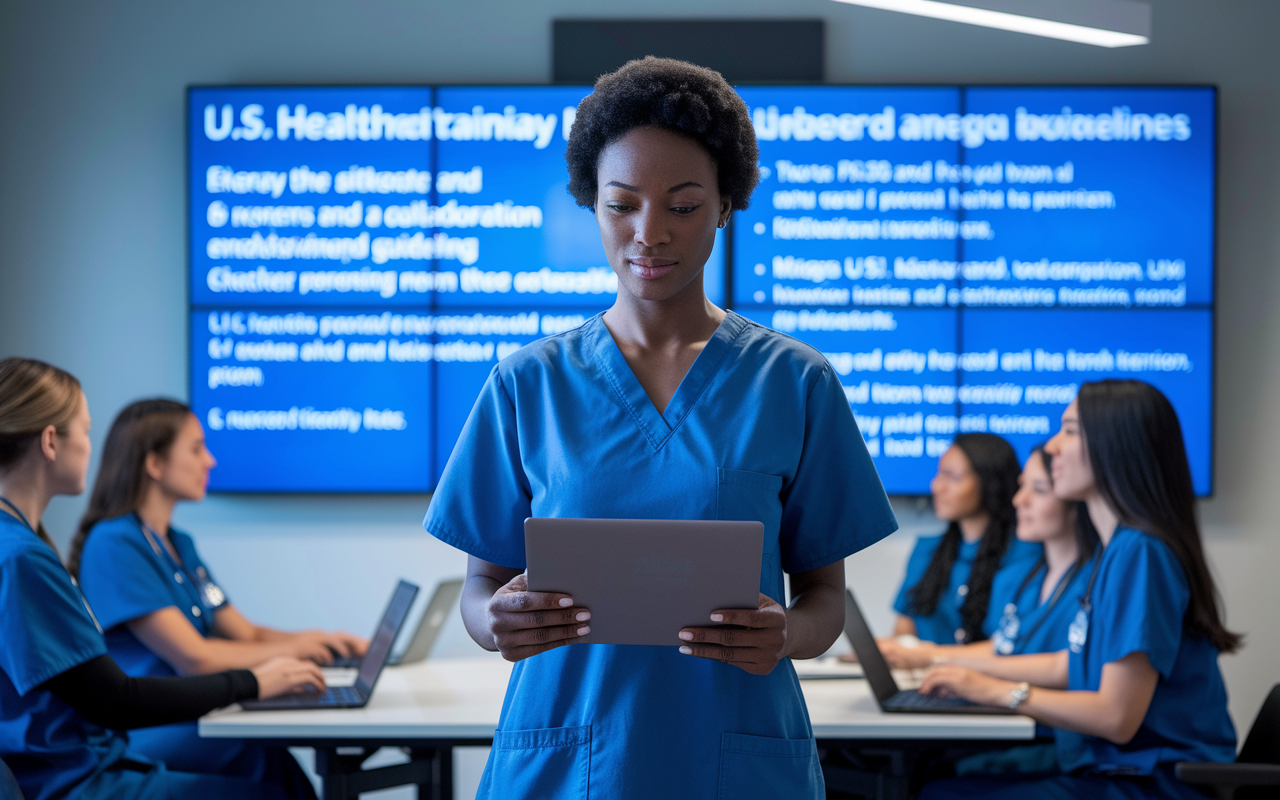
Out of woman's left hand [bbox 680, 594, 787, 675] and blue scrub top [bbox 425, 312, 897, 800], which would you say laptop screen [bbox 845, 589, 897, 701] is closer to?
blue scrub top [bbox 425, 312, 897, 800]

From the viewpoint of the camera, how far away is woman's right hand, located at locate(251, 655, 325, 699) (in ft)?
7.23

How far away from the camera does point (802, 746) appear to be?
44.6 inches

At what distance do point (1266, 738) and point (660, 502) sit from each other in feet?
5.59

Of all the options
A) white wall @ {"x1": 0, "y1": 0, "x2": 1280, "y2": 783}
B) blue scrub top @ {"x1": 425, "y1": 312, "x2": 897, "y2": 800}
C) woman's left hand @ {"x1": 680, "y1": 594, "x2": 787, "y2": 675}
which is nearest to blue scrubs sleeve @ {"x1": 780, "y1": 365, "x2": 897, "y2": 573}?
blue scrub top @ {"x1": 425, "y1": 312, "x2": 897, "y2": 800}

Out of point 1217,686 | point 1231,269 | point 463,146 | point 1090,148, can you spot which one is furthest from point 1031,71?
point 1217,686

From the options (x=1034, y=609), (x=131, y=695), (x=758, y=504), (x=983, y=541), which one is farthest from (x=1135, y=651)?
(x=131, y=695)

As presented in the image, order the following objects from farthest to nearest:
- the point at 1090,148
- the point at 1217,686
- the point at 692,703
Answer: the point at 1090,148 → the point at 1217,686 → the point at 692,703

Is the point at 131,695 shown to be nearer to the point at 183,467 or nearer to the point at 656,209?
the point at 183,467

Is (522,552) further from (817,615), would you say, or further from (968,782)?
(968,782)

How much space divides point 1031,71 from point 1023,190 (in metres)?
0.45

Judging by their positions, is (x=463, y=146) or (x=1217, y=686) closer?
(x=1217, y=686)

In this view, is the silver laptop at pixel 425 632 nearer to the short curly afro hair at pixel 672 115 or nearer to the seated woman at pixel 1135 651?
the seated woman at pixel 1135 651

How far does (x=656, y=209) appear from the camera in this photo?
1117 mm

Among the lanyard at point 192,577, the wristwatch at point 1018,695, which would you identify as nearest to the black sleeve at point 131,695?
the lanyard at point 192,577
